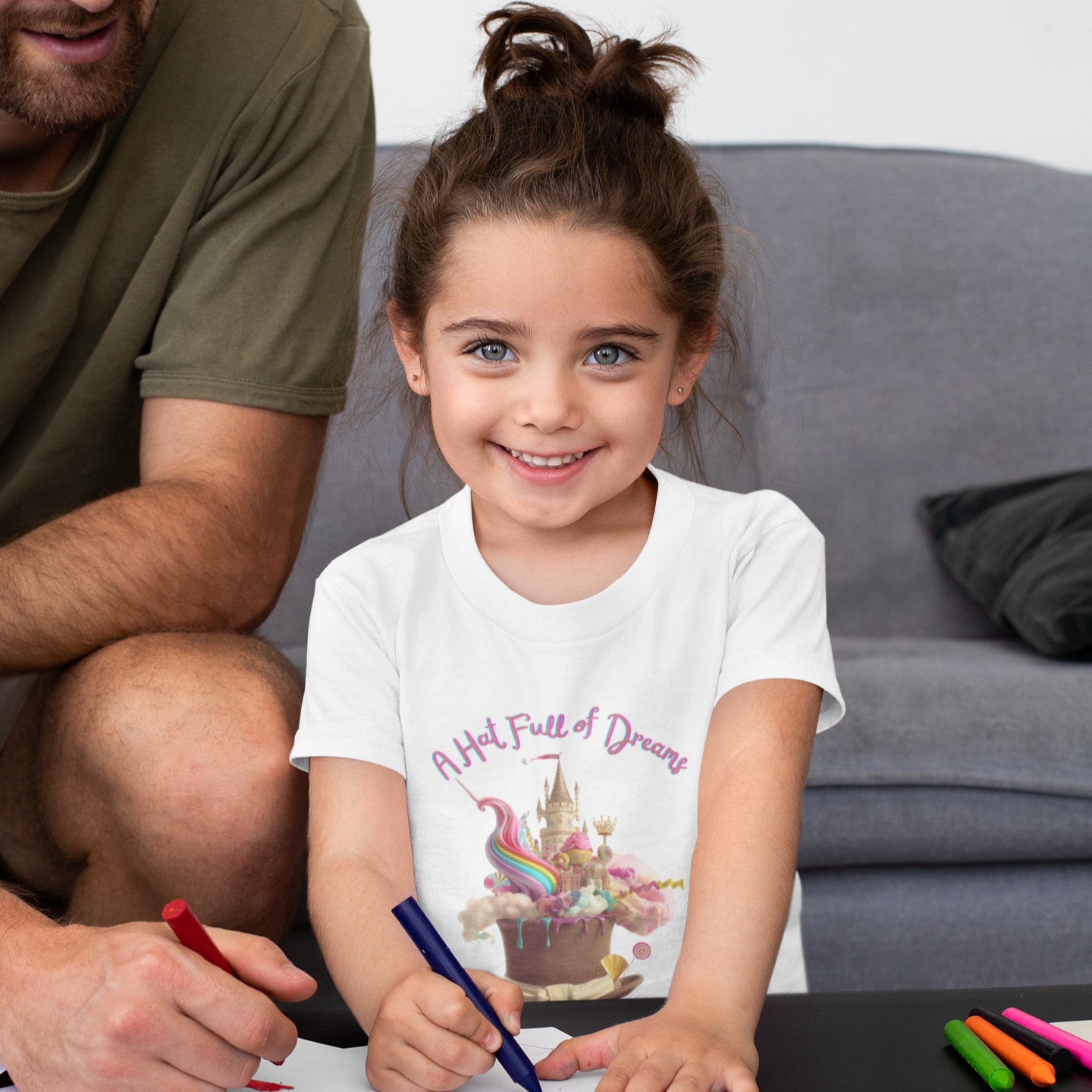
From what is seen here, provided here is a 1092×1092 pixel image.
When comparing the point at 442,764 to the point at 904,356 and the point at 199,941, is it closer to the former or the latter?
the point at 199,941

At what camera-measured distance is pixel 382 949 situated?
729 millimetres

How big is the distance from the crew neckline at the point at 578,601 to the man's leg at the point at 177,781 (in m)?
0.19

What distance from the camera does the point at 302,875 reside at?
3.47 feet

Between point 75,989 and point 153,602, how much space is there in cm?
45

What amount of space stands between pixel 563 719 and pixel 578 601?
0.30 ft

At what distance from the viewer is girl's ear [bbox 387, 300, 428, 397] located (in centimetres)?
90

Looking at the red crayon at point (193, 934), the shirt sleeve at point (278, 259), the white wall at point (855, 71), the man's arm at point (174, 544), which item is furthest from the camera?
the white wall at point (855, 71)

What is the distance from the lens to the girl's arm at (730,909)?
1.96 feet

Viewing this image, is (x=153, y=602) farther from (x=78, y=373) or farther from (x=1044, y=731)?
(x=1044, y=731)

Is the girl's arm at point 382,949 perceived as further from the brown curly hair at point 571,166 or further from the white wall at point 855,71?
the white wall at point 855,71

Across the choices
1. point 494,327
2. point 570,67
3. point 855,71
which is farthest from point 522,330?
point 855,71

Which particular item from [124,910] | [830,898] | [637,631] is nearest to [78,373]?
[124,910]

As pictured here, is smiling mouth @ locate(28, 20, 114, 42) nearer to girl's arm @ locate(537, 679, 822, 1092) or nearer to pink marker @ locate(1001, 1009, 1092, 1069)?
girl's arm @ locate(537, 679, 822, 1092)

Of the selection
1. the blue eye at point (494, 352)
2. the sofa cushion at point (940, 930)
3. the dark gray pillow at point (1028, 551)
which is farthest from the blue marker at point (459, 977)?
the dark gray pillow at point (1028, 551)
